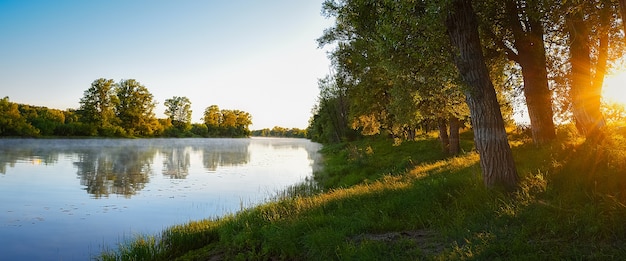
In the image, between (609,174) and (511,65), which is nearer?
(609,174)

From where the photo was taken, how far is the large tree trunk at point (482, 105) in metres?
8.25

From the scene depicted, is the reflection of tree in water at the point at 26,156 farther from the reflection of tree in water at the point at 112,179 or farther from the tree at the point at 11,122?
the tree at the point at 11,122

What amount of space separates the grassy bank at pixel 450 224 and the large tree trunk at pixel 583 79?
1.74 m

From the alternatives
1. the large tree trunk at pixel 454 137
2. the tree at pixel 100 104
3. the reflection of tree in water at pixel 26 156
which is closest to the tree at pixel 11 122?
the tree at pixel 100 104

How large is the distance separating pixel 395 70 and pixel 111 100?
373ft

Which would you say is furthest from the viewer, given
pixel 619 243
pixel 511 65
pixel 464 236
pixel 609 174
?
pixel 511 65

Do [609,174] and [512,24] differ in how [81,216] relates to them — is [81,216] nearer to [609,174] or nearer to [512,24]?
[609,174]

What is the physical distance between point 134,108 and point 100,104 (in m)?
9.84

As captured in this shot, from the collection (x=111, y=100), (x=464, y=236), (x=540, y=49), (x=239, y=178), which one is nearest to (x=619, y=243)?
→ (x=464, y=236)

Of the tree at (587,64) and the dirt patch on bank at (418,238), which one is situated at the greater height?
the tree at (587,64)

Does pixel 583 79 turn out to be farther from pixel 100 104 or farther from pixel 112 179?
pixel 100 104

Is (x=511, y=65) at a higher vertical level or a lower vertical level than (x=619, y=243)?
higher

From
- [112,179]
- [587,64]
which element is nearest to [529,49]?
[587,64]

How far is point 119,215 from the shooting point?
14.5 meters
